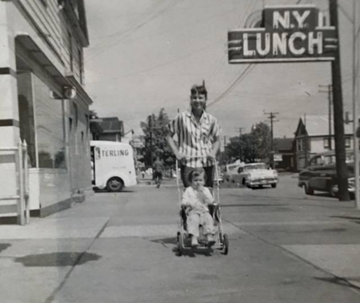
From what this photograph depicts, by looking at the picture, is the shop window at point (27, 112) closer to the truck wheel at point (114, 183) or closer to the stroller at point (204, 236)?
the stroller at point (204, 236)

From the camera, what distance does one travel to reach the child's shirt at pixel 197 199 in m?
5.09

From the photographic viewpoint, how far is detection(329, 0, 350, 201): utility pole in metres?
3.75

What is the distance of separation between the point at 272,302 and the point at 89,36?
2073 millimetres

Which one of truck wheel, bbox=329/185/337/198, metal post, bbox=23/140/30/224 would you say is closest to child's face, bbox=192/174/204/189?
metal post, bbox=23/140/30/224

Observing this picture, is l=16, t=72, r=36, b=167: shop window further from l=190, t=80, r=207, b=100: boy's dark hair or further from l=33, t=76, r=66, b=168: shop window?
l=190, t=80, r=207, b=100: boy's dark hair

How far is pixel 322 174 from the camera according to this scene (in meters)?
9.80

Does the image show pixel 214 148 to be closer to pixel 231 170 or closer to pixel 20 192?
pixel 231 170

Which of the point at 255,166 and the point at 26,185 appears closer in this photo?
the point at 255,166

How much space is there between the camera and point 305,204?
9.56 m

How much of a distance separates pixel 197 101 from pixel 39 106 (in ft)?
13.8

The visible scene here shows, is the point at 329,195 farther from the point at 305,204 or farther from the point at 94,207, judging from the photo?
the point at 94,207

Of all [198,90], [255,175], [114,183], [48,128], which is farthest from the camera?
[114,183]

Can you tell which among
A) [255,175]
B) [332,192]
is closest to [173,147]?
[255,175]

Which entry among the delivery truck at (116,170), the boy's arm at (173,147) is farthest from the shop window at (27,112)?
the delivery truck at (116,170)
